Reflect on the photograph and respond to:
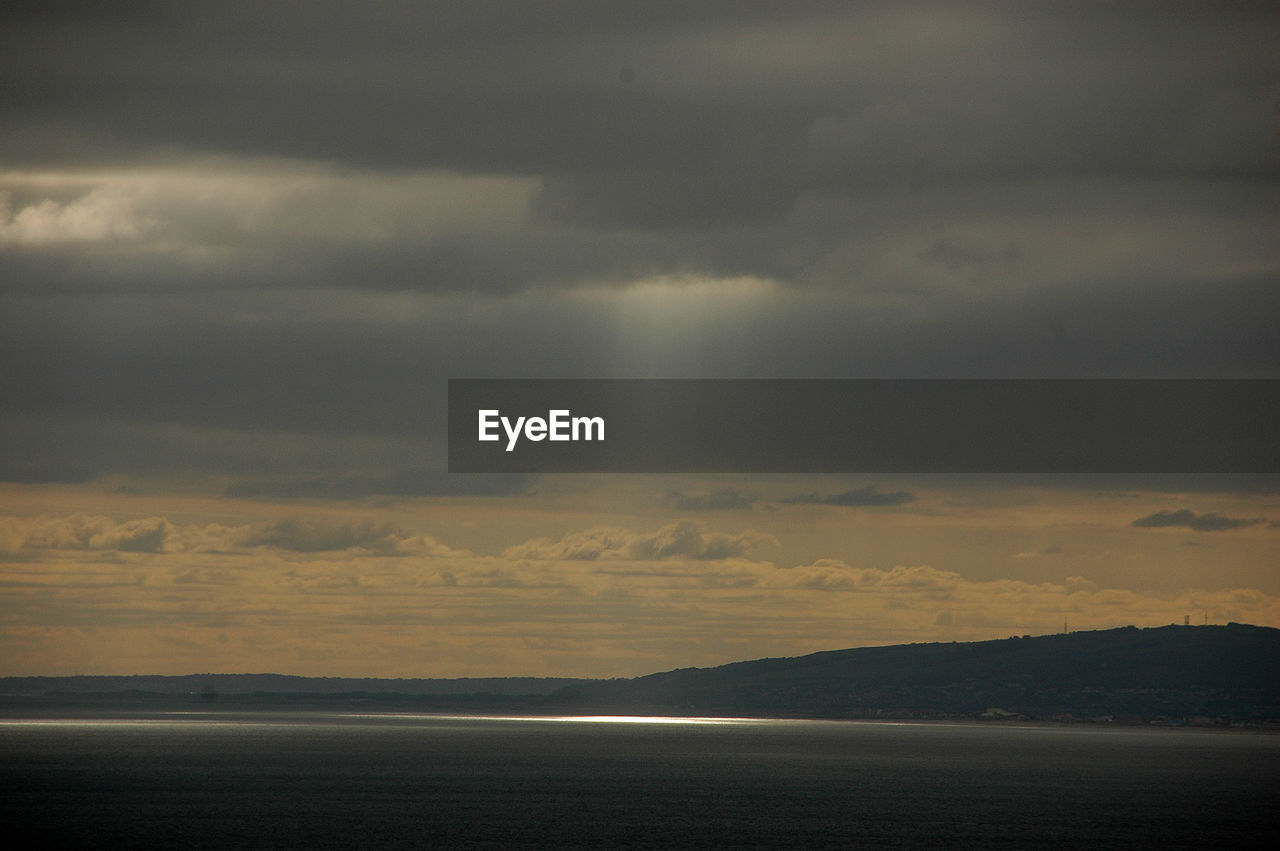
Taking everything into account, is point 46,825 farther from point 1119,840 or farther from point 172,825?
point 1119,840

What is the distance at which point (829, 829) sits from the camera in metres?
188

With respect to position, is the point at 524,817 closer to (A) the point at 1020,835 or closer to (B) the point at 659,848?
(B) the point at 659,848

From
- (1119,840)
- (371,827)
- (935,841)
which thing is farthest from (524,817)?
(1119,840)

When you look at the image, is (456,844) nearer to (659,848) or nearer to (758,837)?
(659,848)

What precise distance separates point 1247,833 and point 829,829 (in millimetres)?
48482

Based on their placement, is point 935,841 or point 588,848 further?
point 935,841

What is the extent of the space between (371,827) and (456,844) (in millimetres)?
22237

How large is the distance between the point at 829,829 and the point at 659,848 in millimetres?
30222

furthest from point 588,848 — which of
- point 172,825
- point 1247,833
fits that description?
point 1247,833

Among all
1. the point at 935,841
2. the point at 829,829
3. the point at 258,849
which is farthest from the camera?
the point at 829,829

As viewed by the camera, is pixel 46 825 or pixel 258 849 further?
pixel 46 825

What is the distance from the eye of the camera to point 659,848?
6506 inches

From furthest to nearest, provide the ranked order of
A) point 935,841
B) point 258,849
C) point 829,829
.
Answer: point 829,829 < point 935,841 < point 258,849

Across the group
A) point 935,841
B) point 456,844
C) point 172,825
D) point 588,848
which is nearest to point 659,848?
point 588,848
